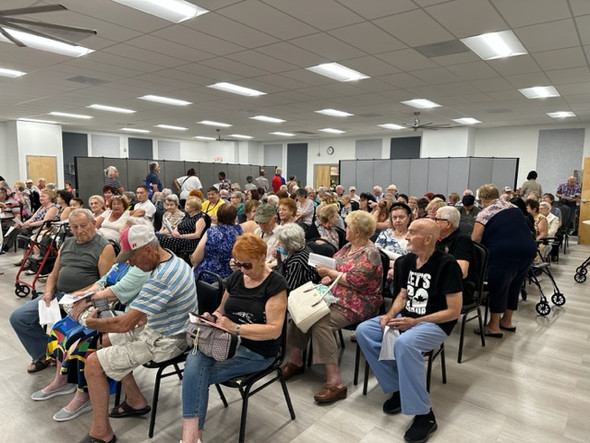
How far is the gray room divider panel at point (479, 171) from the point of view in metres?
10.2

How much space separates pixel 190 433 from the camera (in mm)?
1952

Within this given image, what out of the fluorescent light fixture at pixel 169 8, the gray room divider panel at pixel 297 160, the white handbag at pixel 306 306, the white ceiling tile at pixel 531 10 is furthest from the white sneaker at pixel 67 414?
the gray room divider panel at pixel 297 160

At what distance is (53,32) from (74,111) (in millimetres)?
7758

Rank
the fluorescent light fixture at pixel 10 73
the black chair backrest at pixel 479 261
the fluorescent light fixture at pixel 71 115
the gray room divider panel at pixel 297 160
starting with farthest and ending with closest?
the gray room divider panel at pixel 297 160 → the fluorescent light fixture at pixel 71 115 → the fluorescent light fixture at pixel 10 73 → the black chair backrest at pixel 479 261

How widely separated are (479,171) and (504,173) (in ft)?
3.32

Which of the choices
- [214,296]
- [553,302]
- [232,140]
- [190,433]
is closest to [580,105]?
[553,302]

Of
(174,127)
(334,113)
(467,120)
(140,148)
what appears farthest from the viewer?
(140,148)

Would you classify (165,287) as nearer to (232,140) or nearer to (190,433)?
(190,433)

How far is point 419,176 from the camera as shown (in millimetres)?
10688

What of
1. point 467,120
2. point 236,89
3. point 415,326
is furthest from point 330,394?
point 467,120

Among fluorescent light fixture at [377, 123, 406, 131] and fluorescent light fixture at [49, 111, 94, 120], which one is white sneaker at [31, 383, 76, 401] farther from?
fluorescent light fixture at [377, 123, 406, 131]

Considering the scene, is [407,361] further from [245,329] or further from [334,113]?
[334,113]

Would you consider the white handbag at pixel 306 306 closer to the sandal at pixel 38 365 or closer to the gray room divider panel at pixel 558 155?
the sandal at pixel 38 365

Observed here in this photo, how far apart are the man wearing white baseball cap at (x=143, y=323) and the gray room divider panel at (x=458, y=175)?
9416mm
